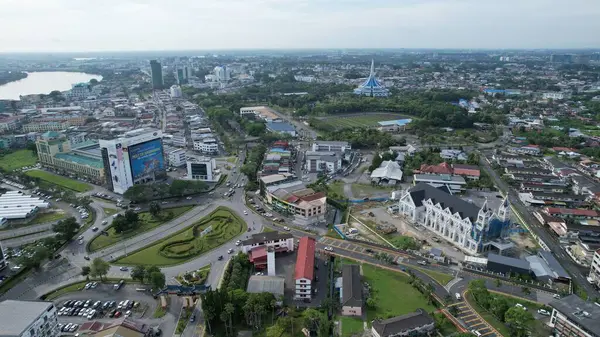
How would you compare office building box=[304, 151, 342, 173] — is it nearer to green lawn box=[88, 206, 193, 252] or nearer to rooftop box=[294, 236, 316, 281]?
green lawn box=[88, 206, 193, 252]

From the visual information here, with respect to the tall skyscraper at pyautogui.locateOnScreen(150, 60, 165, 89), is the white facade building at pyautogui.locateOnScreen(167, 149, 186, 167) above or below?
below

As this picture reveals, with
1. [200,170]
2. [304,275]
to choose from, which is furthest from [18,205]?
[304,275]

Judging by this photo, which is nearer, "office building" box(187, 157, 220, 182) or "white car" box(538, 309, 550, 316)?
"white car" box(538, 309, 550, 316)

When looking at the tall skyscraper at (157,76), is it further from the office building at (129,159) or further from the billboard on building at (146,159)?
the billboard on building at (146,159)

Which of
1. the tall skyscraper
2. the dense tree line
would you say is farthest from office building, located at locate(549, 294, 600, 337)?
the tall skyscraper

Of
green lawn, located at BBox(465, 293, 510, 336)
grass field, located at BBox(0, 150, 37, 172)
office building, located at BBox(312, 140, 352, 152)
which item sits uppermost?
Result: office building, located at BBox(312, 140, 352, 152)

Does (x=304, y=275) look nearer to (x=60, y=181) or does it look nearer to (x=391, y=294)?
(x=391, y=294)

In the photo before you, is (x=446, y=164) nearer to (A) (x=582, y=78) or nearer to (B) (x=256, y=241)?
(B) (x=256, y=241)
